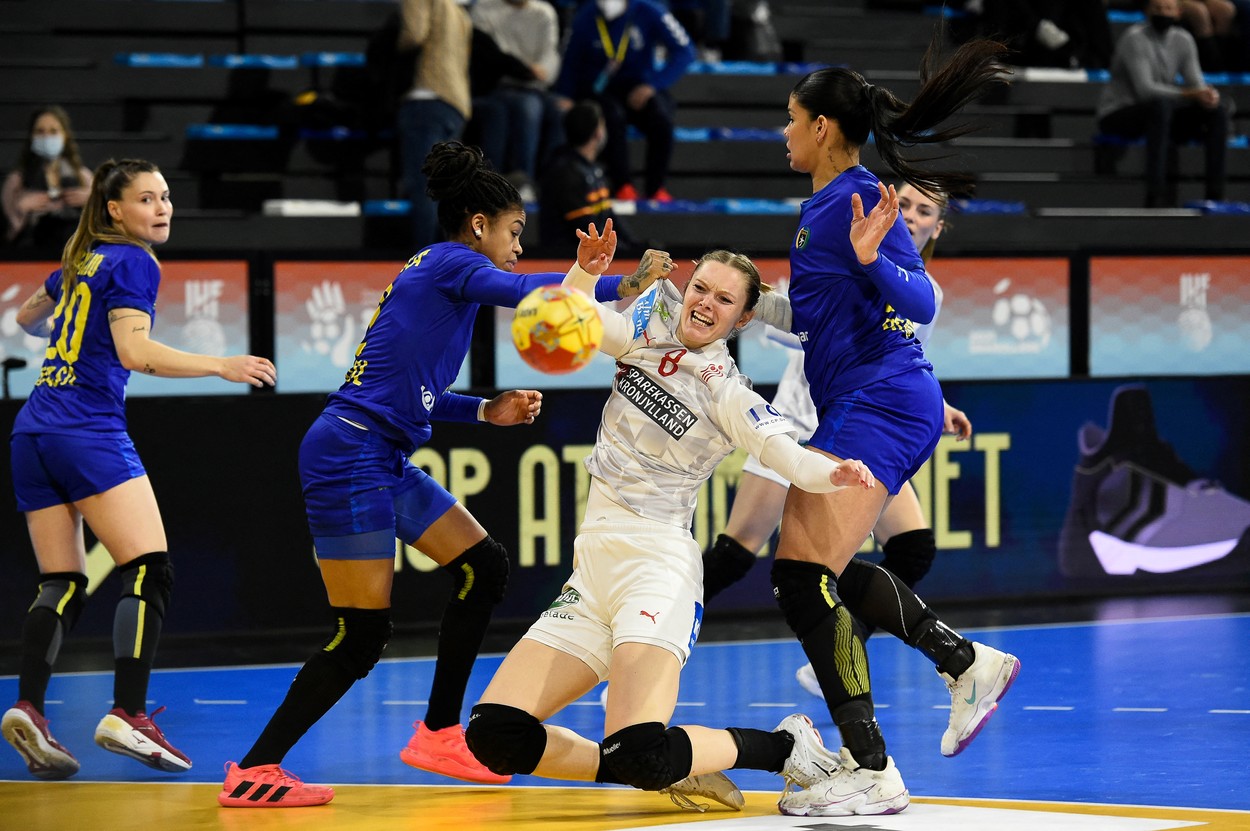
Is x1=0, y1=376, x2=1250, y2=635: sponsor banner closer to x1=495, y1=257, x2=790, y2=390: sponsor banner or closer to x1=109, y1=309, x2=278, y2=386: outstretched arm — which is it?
x1=495, y1=257, x2=790, y2=390: sponsor banner

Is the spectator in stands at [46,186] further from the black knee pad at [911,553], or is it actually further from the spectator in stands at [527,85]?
the black knee pad at [911,553]

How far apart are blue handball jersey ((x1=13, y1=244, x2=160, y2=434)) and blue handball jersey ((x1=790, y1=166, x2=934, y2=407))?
2.20 m

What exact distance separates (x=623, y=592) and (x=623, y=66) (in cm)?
760

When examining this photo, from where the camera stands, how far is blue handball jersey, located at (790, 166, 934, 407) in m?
5.20

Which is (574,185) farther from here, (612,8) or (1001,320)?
(1001,320)

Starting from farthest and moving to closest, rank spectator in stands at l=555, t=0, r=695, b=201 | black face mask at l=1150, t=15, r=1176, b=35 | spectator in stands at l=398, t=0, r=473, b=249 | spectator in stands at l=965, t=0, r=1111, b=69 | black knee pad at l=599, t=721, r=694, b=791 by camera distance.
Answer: spectator in stands at l=965, t=0, r=1111, b=69
black face mask at l=1150, t=15, r=1176, b=35
spectator in stands at l=555, t=0, r=695, b=201
spectator in stands at l=398, t=0, r=473, b=249
black knee pad at l=599, t=721, r=694, b=791

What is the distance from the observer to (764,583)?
9484mm

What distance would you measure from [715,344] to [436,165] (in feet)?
3.60

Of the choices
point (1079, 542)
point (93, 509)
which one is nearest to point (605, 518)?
point (93, 509)

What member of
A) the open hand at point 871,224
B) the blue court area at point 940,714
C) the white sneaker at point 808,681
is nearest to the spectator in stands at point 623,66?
the blue court area at point 940,714

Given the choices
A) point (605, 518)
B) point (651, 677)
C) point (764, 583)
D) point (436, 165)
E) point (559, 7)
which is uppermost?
point (559, 7)

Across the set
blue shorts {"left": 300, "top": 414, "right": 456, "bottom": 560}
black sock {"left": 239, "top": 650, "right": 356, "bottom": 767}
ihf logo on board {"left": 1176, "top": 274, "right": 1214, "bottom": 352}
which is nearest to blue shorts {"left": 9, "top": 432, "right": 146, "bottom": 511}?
blue shorts {"left": 300, "top": 414, "right": 456, "bottom": 560}

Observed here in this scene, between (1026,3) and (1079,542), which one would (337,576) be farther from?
(1026,3)

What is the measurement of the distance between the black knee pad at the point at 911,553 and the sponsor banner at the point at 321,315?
138 inches
